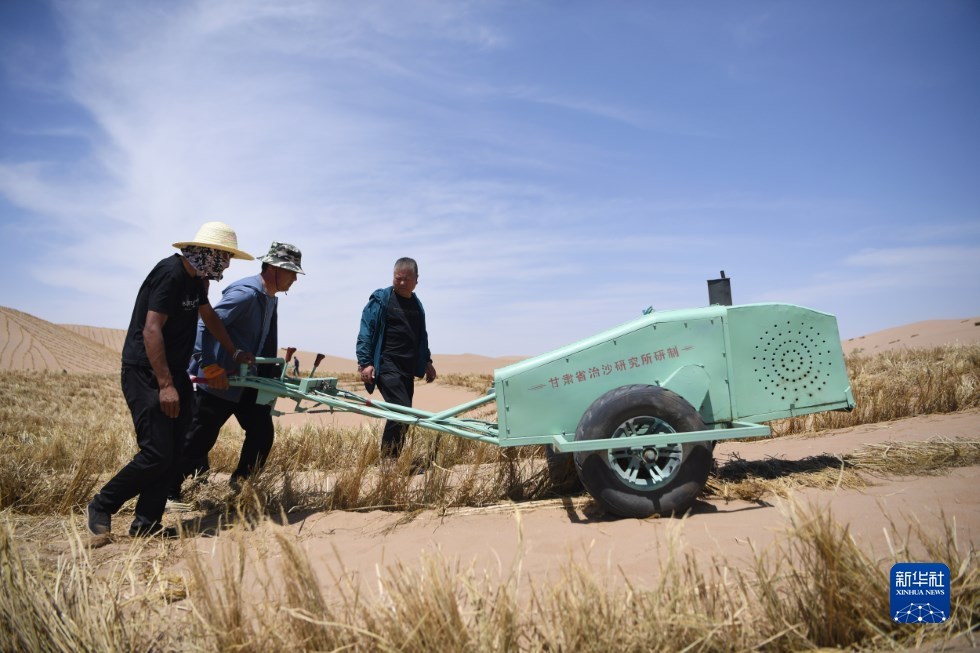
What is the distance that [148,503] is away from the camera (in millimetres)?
4164

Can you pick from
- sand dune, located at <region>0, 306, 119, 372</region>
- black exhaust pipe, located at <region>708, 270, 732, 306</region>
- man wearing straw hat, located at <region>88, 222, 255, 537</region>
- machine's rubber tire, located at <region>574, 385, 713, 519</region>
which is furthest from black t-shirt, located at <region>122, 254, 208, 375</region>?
sand dune, located at <region>0, 306, 119, 372</region>

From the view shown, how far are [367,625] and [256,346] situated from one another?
3319 millimetres

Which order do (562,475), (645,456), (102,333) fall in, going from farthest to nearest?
(102,333) < (562,475) < (645,456)

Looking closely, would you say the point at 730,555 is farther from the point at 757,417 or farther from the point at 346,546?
the point at 346,546

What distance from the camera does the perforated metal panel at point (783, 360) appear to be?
4328 mm

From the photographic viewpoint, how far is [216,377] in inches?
171

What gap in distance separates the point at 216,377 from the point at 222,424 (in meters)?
0.59

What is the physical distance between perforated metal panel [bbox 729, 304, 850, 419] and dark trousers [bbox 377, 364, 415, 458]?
3039 millimetres

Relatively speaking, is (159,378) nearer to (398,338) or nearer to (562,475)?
(398,338)

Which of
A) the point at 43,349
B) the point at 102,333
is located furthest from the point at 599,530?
the point at 102,333

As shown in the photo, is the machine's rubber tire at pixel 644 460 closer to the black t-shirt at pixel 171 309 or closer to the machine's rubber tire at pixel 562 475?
the machine's rubber tire at pixel 562 475

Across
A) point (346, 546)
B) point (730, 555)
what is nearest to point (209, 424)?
point (346, 546)

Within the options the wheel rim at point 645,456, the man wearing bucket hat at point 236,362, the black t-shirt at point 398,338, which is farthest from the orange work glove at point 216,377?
the wheel rim at point 645,456

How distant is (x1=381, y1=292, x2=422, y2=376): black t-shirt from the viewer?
613cm
